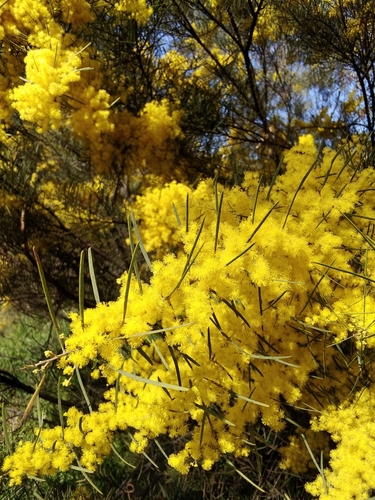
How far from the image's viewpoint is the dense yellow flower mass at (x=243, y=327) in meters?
0.72

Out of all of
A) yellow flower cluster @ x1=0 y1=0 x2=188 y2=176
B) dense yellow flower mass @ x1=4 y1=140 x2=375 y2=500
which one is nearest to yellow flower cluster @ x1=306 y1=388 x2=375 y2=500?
dense yellow flower mass @ x1=4 y1=140 x2=375 y2=500

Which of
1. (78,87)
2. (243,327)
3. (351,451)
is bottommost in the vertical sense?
(351,451)

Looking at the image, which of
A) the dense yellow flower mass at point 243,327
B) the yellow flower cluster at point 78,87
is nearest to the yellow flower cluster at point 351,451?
the dense yellow flower mass at point 243,327

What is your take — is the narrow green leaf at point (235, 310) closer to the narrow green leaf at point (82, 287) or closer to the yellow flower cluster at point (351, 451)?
the narrow green leaf at point (82, 287)

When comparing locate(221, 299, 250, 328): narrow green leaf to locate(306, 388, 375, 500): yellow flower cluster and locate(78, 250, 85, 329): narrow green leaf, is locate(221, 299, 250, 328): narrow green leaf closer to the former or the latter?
locate(78, 250, 85, 329): narrow green leaf

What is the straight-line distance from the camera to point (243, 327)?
83 centimetres

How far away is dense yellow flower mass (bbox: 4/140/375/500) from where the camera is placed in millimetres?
716

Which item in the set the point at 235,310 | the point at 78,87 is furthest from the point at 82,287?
the point at 78,87

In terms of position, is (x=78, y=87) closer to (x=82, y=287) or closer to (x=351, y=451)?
(x=82, y=287)

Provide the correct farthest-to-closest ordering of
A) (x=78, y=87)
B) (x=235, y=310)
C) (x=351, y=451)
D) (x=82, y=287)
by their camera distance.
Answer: (x=78, y=87)
(x=351, y=451)
(x=235, y=310)
(x=82, y=287)

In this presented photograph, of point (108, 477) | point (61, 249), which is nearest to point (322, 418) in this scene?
point (108, 477)

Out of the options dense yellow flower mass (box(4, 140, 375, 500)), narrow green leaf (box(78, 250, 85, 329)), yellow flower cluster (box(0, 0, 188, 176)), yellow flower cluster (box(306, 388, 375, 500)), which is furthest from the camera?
yellow flower cluster (box(0, 0, 188, 176))

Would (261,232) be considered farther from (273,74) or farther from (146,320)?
(273,74)

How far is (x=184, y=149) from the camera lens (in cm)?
189
